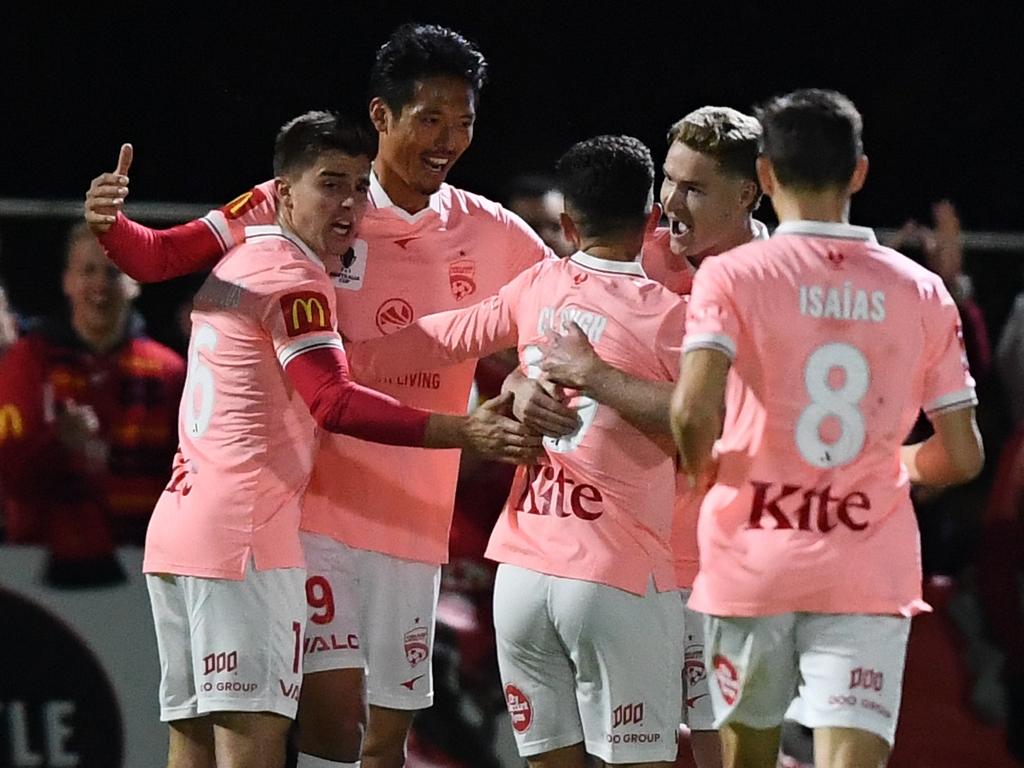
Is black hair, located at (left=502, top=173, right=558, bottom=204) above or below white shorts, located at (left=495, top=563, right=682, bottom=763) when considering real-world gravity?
above

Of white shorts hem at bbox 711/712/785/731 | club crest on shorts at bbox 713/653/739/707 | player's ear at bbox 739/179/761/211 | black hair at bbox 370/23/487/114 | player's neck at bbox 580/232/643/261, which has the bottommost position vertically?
white shorts hem at bbox 711/712/785/731

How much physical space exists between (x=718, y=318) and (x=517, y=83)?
5.33m

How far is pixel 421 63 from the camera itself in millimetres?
4543

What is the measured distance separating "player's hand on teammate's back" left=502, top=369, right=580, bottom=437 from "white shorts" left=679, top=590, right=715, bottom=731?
77cm


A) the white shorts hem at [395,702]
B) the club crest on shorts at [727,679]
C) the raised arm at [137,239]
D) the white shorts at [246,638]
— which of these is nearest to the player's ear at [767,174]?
the club crest on shorts at [727,679]

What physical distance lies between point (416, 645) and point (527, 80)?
454cm

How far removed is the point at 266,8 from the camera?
27.6 feet

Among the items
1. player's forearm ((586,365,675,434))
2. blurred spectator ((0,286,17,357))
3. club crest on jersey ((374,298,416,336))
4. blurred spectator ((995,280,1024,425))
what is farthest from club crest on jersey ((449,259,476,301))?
blurred spectator ((995,280,1024,425))

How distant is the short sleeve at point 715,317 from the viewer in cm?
337

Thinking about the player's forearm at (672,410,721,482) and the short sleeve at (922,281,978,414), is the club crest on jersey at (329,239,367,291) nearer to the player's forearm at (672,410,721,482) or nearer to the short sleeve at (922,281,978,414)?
the player's forearm at (672,410,721,482)

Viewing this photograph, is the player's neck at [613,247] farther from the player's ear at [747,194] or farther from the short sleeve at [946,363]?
the short sleeve at [946,363]

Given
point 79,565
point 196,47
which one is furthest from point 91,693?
point 196,47

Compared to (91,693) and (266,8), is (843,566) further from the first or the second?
(266,8)

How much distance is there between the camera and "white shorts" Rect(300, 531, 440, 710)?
445 centimetres
